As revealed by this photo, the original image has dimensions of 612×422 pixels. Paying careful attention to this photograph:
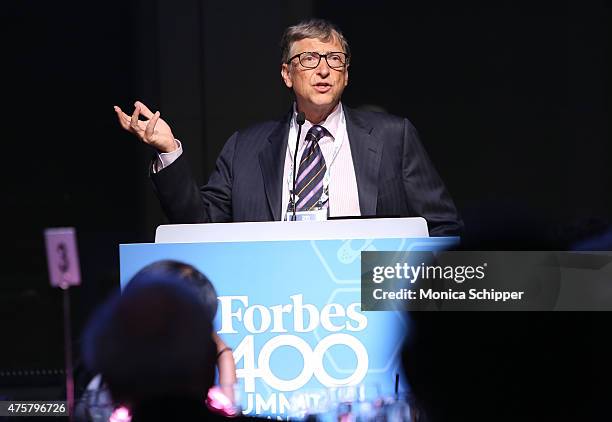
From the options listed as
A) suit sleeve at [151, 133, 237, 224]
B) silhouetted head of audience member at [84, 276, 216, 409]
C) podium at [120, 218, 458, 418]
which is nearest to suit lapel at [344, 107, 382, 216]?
suit sleeve at [151, 133, 237, 224]

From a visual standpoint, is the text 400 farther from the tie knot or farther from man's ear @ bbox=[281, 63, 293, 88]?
man's ear @ bbox=[281, 63, 293, 88]

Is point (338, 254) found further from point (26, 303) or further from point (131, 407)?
point (26, 303)

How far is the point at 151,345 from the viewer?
1628 millimetres

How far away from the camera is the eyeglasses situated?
9.95 ft

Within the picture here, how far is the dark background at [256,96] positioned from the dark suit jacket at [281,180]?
3.46 meters

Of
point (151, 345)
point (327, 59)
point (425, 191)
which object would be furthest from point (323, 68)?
point (151, 345)

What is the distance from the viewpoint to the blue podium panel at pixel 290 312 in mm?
2328

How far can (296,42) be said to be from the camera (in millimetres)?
3104

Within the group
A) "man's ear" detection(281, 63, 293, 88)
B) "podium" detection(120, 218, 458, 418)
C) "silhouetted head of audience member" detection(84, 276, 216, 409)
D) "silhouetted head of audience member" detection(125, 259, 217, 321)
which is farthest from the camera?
"man's ear" detection(281, 63, 293, 88)

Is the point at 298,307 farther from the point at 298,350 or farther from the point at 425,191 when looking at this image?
the point at 425,191

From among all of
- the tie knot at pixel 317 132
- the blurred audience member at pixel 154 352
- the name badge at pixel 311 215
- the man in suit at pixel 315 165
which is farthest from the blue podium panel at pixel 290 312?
the tie knot at pixel 317 132

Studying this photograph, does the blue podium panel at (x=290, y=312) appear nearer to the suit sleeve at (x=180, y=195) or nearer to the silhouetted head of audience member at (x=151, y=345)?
the suit sleeve at (x=180, y=195)

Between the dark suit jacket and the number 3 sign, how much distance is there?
3321mm

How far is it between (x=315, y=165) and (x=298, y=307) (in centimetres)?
71
